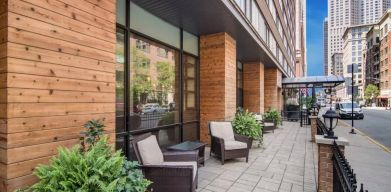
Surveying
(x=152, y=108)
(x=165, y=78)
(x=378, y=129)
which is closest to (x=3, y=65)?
(x=152, y=108)

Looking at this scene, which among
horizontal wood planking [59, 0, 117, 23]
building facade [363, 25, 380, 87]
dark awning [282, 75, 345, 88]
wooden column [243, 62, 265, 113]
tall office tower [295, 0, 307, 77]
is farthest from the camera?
building facade [363, 25, 380, 87]

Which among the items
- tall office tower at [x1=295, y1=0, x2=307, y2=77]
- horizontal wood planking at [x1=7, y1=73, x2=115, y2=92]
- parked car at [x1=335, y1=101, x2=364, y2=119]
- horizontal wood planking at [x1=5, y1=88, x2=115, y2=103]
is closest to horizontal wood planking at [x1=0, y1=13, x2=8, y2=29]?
horizontal wood planking at [x1=7, y1=73, x2=115, y2=92]

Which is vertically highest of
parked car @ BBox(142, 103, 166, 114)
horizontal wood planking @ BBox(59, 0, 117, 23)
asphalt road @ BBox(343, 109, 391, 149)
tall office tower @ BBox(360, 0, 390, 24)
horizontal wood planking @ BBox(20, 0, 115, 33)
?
tall office tower @ BBox(360, 0, 390, 24)

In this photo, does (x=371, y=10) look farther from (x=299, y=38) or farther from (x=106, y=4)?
(x=106, y=4)

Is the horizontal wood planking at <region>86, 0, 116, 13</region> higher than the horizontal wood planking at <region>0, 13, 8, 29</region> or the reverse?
higher

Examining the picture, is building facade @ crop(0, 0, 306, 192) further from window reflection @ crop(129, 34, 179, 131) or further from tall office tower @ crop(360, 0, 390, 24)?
tall office tower @ crop(360, 0, 390, 24)

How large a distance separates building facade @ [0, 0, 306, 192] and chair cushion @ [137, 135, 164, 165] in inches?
17.1

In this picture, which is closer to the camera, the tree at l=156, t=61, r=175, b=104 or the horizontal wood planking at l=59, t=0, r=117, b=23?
the horizontal wood planking at l=59, t=0, r=117, b=23

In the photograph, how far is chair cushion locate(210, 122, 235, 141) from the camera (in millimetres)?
6273

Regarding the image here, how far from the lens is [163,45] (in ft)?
20.9

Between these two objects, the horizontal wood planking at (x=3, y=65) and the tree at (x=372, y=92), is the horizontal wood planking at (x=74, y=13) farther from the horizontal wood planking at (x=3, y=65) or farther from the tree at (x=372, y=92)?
the tree at (x=372, y=92)

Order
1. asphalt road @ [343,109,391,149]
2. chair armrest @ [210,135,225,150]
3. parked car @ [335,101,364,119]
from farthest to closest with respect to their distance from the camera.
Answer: parked car @ [335,101,364,119]
asphalt road @ [343,109,391,149]
chair armrest @ [210,135,225,150]

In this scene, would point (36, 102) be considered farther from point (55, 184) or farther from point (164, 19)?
point (164, 19)

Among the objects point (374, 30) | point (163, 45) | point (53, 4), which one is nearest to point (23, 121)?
point (53, 4)
